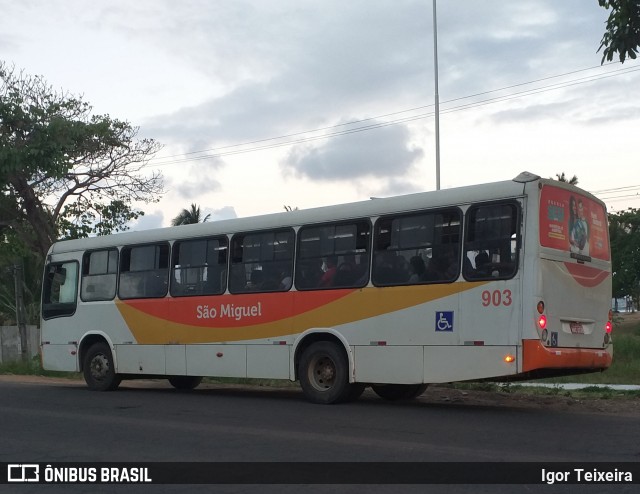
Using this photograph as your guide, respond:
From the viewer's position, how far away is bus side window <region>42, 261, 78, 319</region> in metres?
18.6

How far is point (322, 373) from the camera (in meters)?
14.2

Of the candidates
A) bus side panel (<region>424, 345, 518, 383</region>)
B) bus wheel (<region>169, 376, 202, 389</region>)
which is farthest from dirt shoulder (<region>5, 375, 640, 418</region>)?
bus side panel (<region>424, 345, 518, 383</region>)

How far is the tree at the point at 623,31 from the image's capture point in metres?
12.1

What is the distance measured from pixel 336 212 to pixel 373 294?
1517mm

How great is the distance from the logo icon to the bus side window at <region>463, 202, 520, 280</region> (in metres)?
6.28

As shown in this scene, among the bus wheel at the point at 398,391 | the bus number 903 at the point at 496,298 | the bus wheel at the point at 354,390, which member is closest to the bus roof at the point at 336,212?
the bus number 903 at the point at 496,298

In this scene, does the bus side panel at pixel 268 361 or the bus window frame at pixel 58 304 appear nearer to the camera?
the bus side panel at pixel 268 361

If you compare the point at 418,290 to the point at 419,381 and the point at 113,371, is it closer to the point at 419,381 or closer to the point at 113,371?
the point at 419,381

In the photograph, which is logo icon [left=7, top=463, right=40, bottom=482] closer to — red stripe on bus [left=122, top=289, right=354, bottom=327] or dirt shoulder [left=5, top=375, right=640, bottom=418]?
red stripe on bus [left=122, top=289, right=354, bottom=327]

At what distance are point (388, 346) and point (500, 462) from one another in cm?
499

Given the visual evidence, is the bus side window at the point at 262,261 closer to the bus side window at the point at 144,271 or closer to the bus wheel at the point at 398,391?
the bus side window at the point at 144,271

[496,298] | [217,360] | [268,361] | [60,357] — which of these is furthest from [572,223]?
[60,357]

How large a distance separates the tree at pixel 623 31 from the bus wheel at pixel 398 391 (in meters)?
6.06

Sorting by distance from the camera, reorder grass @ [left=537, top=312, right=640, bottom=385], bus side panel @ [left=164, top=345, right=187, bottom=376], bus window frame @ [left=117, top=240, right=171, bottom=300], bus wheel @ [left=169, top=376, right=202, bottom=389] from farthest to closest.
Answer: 1. grass @ [left=537, top=312, right=640, bottom=385]
2. bus wheel @ [left=169, top=376, right=202, bottom=389]
3. bus window frame @ [left=117, top=240, right=171, bottom=300]
4. bus side panel @ [left=164, top=345, right=187, bottom=376]
